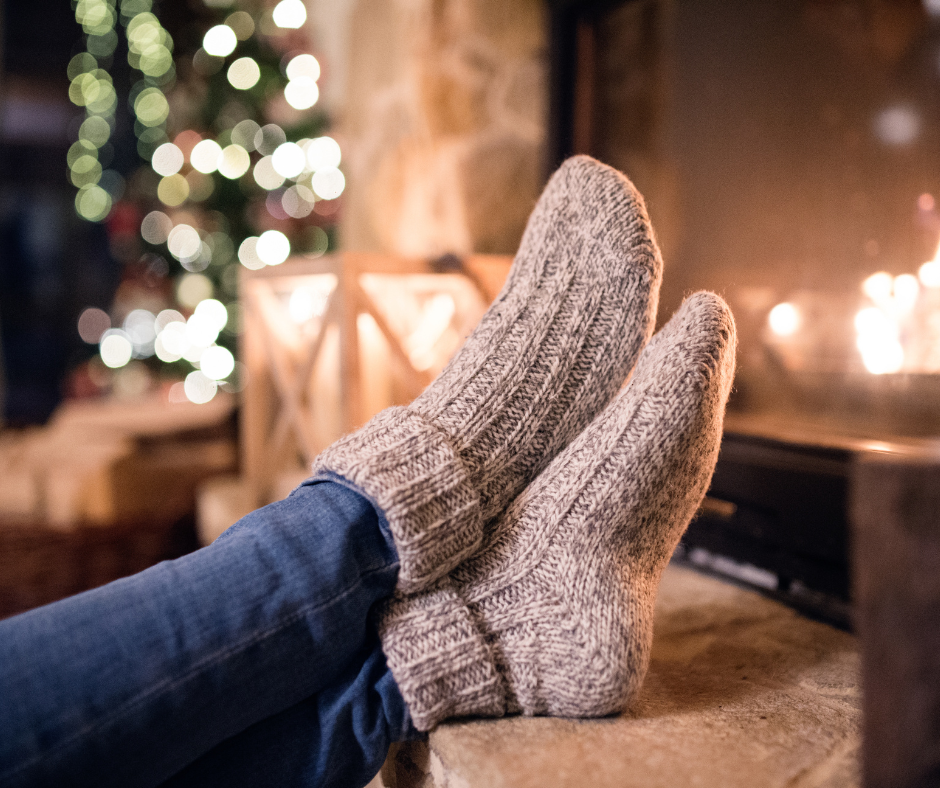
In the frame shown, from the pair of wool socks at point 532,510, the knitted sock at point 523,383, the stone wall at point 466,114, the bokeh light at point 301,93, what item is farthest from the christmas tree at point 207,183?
the pair of wool socks at point 532,510

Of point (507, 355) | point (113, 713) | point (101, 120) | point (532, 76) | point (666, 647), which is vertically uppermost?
point (101, 120)

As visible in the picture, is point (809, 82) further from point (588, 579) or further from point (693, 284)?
point (588, 579)

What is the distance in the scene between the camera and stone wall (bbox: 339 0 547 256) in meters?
1.26

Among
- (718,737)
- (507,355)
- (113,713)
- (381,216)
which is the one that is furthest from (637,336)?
(381,216)

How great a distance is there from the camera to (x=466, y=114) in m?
1.30

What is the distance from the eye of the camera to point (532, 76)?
1270 mm

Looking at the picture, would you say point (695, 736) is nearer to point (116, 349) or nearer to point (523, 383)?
point (523, 383)

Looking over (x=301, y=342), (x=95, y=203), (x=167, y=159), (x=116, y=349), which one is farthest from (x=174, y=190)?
(x=301, y=342)

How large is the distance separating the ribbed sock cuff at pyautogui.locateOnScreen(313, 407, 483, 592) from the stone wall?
2.75ft

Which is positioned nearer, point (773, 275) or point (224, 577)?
point (224, 577)

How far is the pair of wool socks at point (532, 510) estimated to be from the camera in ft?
1.66

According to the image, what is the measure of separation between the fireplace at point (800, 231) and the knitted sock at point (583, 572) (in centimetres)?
22

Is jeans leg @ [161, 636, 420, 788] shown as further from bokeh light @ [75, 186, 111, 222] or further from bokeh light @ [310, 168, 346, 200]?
bokeh light @ [75, 186, 111, 222]

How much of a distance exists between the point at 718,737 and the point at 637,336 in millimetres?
372
